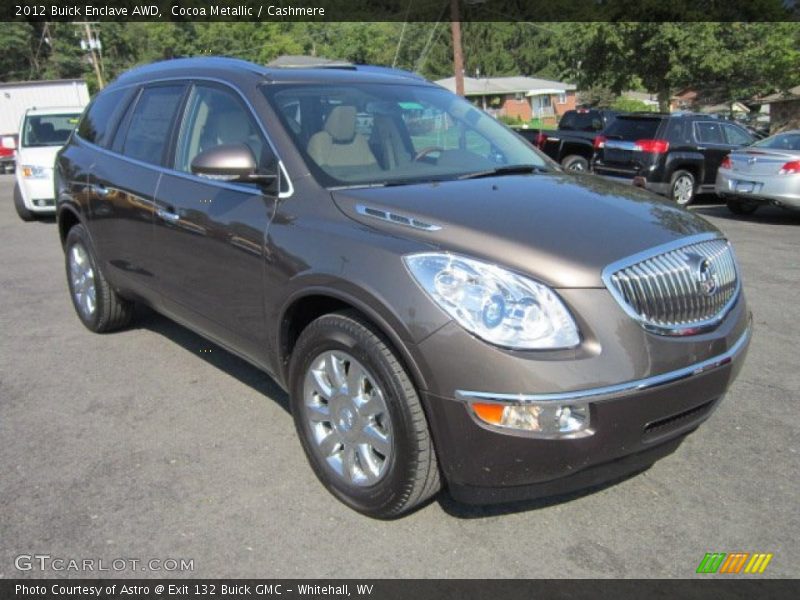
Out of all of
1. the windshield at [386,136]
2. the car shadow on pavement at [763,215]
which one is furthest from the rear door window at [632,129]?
the windshield at [386,136]

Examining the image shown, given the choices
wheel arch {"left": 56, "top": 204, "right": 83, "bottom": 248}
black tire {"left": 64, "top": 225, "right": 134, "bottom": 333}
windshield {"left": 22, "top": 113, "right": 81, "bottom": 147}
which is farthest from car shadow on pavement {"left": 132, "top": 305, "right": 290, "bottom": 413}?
windshield {"left": 22, "top": 113, "right": 81, "bottom": 147}

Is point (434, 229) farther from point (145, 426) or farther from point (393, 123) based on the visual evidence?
point (145, 426)

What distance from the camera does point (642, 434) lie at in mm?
2541

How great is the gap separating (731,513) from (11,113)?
95.3 feet

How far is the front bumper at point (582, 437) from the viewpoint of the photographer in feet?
7.88

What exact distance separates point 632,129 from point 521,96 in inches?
1843

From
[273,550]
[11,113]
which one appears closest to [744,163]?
[273,550]

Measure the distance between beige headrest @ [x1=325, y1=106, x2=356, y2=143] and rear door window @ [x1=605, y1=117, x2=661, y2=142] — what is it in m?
10.2

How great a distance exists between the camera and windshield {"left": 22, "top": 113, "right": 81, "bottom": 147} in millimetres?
12000

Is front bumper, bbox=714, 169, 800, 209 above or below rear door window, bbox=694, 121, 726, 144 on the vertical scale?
below

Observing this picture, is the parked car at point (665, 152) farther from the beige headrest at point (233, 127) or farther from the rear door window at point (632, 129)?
the beige headrest at point (233, 127)

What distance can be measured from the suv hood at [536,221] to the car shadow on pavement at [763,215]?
29.6 ft

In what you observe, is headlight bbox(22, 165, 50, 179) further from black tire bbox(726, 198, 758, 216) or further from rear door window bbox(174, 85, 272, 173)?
black tire bbox(726, 198, 758, 216)

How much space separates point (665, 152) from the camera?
40.5ft
